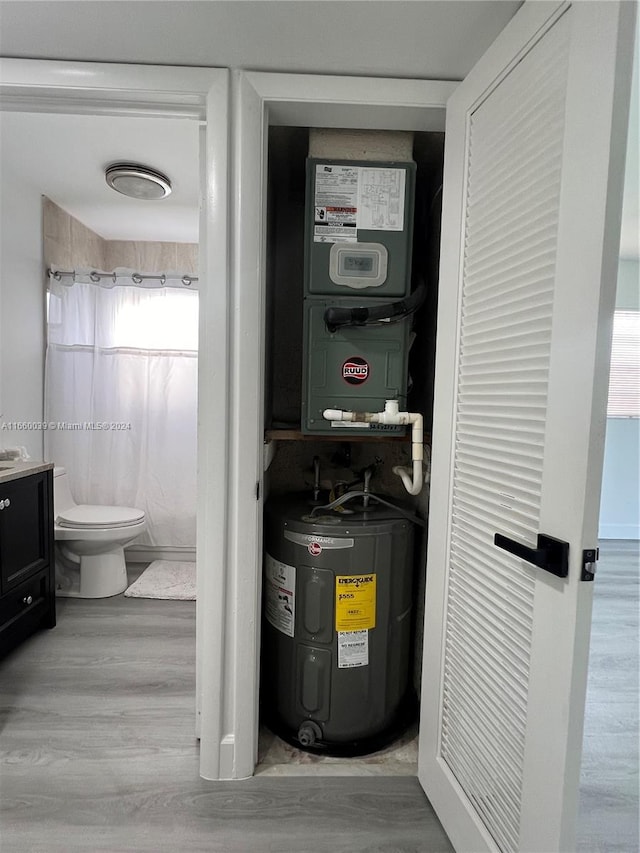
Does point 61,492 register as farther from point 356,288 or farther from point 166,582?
point 356,288

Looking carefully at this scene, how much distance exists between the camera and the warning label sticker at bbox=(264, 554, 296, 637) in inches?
61.9

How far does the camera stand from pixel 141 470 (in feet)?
10.6

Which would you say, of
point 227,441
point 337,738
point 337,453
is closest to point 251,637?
point 337,738

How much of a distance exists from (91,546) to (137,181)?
6.88ft

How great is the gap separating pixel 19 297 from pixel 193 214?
45.7 inches

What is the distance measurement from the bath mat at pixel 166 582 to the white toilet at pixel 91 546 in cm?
13

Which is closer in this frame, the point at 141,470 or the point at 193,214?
the point at 193,214

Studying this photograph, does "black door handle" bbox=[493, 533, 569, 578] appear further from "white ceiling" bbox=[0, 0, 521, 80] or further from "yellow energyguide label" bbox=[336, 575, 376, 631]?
"white ceiling" bbox=[0, 0, 521, 80]

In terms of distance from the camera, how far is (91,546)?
271 cm

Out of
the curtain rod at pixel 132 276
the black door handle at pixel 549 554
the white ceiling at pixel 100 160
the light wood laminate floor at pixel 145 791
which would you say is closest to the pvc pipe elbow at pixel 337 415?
the black door handle at pixel 549 554

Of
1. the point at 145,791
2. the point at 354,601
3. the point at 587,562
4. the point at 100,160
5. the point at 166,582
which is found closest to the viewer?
the point at 587,562

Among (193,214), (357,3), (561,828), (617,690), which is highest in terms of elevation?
(193,214)

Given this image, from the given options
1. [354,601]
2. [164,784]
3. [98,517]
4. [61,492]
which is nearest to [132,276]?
[61,492]

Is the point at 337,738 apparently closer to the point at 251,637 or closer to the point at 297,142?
the point at 251,637
